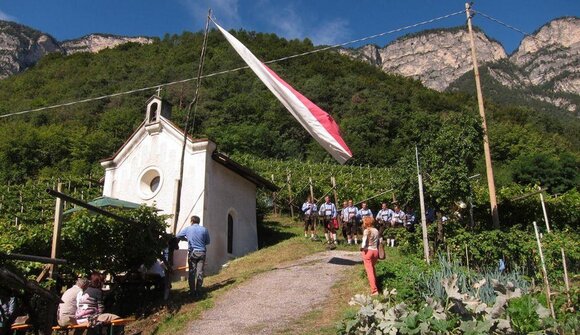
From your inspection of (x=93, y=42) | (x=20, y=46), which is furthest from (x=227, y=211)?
(x=93, y=42)

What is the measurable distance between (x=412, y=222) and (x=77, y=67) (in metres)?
74.3

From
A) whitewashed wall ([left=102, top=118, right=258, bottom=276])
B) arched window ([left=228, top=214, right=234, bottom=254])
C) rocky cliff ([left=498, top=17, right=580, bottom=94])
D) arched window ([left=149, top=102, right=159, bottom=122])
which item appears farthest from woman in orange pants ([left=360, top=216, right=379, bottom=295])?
rocky cliff ([left=498, top=17, right=580, bottom=94])

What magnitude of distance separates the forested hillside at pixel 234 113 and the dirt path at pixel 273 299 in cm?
3218

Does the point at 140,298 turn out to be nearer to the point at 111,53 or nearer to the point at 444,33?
the point at 111,53

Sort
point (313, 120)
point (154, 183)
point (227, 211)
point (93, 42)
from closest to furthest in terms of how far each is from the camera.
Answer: point (313, 120), point (227, 211), point (154, 183), point (93, 42)

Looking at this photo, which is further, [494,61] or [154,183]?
[494,61]

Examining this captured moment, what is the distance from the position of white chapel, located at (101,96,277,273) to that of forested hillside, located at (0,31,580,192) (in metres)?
27.4

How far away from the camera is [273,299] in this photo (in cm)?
1096

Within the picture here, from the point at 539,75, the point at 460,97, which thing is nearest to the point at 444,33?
the point at 539,75

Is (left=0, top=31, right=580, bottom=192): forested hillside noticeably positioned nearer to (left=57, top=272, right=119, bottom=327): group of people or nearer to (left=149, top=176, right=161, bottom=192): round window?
(left=149, top=176, right=161, bottom=192): round window

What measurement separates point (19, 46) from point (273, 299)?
13948 centimetres

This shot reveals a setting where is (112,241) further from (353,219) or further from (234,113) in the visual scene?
(234,113)

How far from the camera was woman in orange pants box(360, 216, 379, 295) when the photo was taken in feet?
33.2

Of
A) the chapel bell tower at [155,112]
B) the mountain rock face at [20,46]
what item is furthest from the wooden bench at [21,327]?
the mountain rock face at [20,46]
